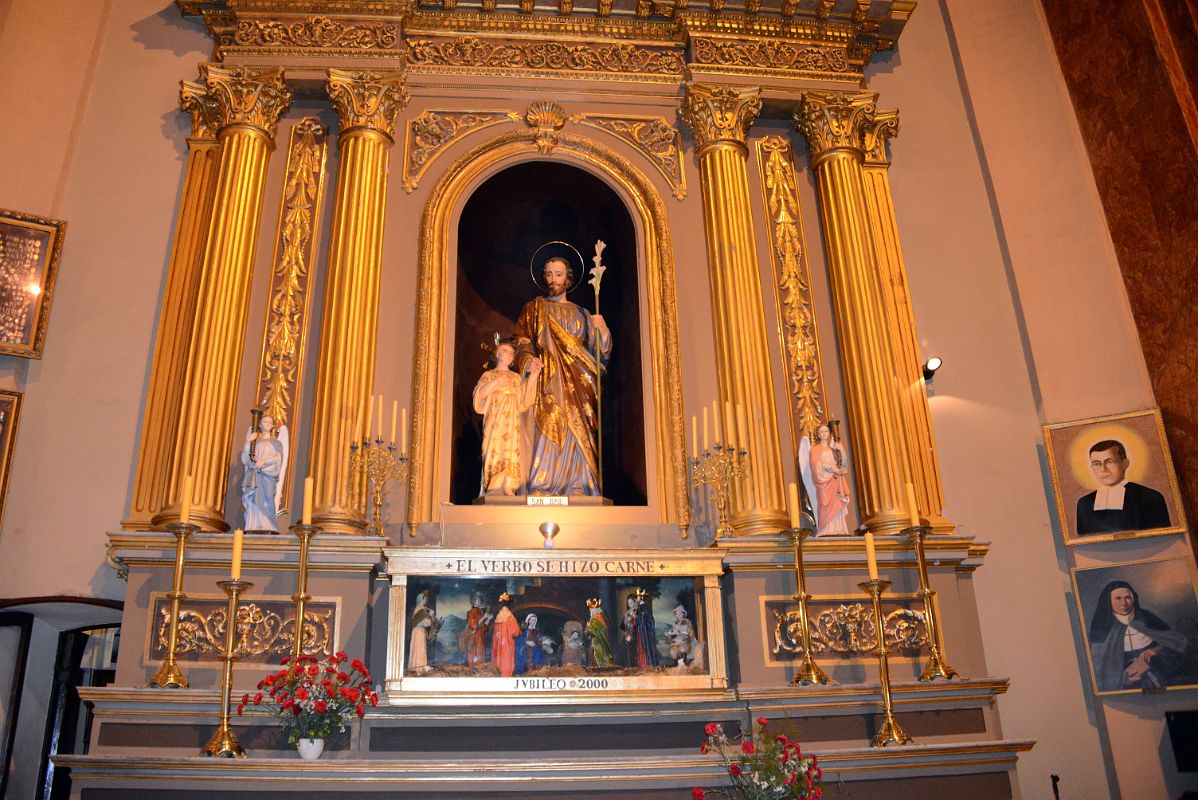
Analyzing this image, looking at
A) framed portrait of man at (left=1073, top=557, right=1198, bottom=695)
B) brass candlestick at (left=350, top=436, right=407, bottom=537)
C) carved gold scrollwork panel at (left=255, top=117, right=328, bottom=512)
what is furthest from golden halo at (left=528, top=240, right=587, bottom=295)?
framed portrait of man at (left=1073, top=557, right=1198, bottom=695)

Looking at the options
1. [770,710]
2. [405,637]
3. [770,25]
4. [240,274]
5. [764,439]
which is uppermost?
[770,25]

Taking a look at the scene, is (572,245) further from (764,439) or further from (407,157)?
(764,439)

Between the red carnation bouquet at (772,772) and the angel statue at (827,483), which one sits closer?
the red carnation bouquet at (772,772)

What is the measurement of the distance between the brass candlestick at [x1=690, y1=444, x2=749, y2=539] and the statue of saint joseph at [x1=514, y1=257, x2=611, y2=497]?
0.84 meters

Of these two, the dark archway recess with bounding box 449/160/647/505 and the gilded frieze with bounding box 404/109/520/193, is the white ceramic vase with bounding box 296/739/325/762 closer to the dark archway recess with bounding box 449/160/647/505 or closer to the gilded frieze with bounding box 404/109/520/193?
the dark archway recess with bounding box 449/160/647/505

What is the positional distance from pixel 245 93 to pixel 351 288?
196cm

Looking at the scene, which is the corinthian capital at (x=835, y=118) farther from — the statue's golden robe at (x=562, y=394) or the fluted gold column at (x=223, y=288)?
the fluted gold column at (x=223, y=288)

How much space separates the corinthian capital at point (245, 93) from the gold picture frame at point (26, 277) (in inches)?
63.6

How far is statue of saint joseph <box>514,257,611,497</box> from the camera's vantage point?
8.24 meters

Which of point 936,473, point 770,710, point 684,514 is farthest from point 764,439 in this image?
point 770,710

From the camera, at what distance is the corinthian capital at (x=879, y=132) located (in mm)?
9391

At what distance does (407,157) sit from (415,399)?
223cm

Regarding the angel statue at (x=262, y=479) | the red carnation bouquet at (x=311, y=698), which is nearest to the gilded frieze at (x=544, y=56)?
the angel statue at (x=262, y=479)

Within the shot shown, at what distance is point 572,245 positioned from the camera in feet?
31.4
